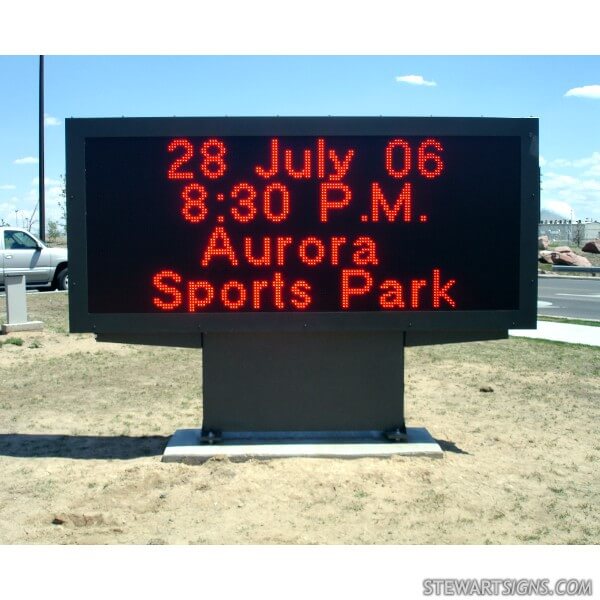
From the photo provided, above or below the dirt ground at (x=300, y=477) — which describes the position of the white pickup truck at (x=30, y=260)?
above

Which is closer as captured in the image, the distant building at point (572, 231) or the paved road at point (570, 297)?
the paved road at point (570, 297)

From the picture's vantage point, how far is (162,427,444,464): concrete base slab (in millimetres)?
5965

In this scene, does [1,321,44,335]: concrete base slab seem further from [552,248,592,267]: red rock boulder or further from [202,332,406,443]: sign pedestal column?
[552,248,592,267]: red rock boulder

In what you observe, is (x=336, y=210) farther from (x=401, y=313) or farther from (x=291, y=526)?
(x=291, y=526)

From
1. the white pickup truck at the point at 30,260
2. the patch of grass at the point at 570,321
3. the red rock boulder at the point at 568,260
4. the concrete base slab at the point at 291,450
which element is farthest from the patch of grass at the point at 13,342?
the red rock boulder at the point at 568,260

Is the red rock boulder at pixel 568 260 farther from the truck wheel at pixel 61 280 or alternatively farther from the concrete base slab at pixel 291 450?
the concrete base slab at pixel 291 450

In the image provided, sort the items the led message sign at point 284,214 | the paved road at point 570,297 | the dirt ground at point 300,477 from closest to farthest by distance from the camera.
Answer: the dirt ground at point 300,477
the led message sign at point 284,214
the paved road at point 570,297

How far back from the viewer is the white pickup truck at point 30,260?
67.2 ft

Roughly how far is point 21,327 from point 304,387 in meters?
8.17

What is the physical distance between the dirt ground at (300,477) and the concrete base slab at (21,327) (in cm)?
406

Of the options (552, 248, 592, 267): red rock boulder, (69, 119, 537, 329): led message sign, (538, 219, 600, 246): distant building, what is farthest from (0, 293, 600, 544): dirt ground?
(538, 219, 600, 246): distant building

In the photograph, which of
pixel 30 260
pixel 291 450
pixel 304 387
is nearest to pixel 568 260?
pixel 30 260

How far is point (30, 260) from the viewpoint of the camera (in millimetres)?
20875

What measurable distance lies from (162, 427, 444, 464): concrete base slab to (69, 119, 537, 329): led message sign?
3.36 ft
